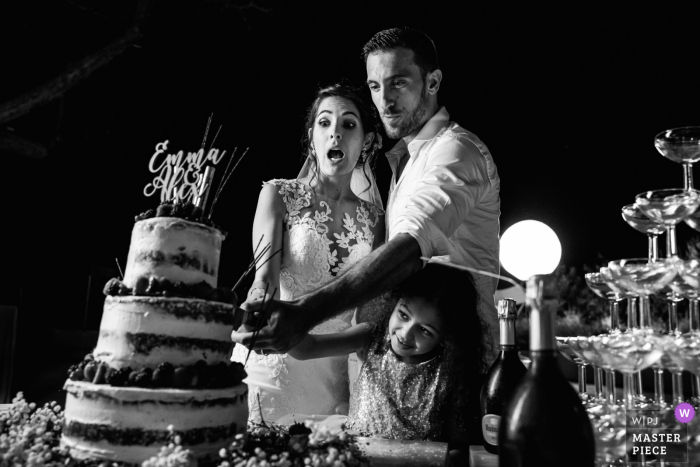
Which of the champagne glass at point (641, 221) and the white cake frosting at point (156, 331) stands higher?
the champagne glass at point (641, 221)

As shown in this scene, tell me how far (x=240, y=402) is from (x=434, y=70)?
242 cm

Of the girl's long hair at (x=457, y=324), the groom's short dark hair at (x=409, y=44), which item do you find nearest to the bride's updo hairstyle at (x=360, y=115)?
the groom's short dark hair at (x=409, y=44)

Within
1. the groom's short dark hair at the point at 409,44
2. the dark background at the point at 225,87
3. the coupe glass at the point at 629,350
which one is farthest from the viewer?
the dark background at the point at 225,87

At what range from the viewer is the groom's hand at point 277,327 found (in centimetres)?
172

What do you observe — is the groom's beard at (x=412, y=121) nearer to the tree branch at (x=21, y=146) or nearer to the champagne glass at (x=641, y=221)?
the champagne glass at (x=641, y=221)

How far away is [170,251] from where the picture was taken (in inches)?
63.2

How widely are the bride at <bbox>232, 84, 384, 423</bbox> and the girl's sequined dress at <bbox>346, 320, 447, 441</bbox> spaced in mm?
808

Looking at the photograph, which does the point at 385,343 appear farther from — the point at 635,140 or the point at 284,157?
the point at 635,140

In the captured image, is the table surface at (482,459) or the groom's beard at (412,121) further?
the groom's beard at (412,121)

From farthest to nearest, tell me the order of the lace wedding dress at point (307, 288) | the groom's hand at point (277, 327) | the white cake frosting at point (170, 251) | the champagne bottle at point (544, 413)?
the lace wedding dress at point (307, 288) → the groom's hand at point (277, 327) → the white cake frosting at point (170, 251) → the champagne bottle at point (544, 413)

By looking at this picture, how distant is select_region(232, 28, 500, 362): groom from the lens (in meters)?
1.90

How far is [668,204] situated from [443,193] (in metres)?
0.93

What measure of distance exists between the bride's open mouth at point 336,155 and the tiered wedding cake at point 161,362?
1684 millimetres

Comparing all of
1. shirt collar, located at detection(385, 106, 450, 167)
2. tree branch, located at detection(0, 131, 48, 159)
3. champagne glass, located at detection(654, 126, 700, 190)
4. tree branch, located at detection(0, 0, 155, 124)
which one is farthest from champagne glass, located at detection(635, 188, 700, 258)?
tree branch, located at detection(0, 131, 48, 159)
